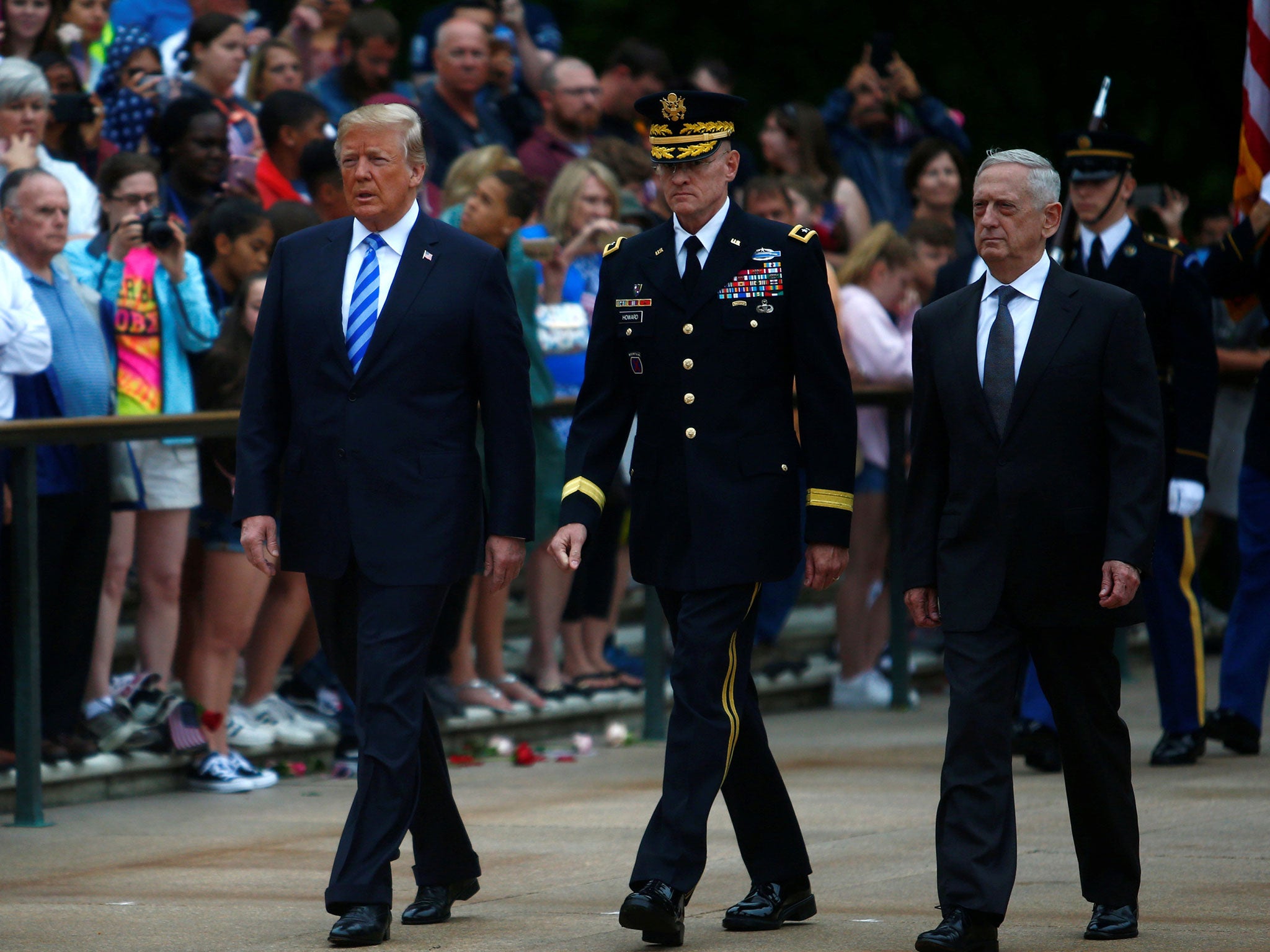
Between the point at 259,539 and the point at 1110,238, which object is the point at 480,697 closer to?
the point at 1110,238

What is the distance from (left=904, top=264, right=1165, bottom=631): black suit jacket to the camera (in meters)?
5.46

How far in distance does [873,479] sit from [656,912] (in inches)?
223

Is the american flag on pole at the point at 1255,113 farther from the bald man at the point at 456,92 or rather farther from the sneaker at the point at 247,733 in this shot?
the sneaker at the point at 247,733

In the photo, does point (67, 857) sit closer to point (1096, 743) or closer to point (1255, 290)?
point (1096, 743)

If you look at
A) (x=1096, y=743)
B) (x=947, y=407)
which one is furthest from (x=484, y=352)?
(x=1096, y=743)

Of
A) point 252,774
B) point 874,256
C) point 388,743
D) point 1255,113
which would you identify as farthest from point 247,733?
point 1255,113

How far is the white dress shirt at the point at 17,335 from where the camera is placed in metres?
7.65

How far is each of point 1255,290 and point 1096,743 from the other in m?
3.63

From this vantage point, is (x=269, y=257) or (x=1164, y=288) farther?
(x=269, y=257)

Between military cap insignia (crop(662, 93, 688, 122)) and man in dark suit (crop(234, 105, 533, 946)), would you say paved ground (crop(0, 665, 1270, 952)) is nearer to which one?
man in dark suit (crop(234, 105, 533, 946))

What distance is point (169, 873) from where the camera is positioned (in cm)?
675

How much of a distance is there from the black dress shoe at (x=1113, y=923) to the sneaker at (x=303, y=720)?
4114 millimetres

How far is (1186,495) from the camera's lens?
8.23 metres

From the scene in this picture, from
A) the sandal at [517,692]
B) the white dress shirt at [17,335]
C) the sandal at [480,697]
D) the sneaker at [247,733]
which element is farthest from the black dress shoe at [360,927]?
the sandal at [517,692]
